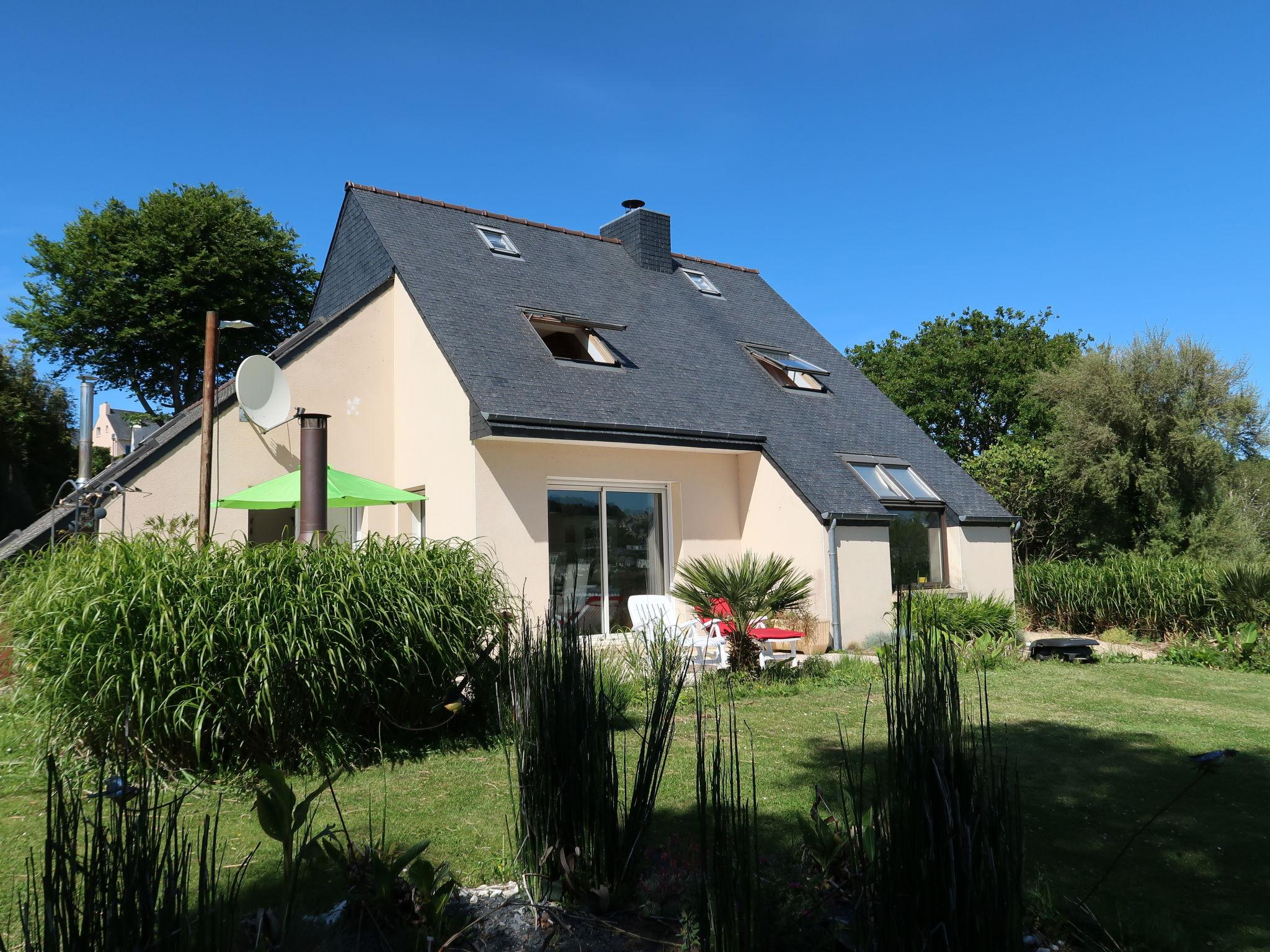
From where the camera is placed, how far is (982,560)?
14.8m

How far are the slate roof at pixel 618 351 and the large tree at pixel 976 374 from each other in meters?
20.2

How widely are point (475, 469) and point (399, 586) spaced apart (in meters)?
4.71

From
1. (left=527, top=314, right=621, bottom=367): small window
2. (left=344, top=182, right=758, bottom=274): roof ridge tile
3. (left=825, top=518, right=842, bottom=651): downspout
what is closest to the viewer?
(left=825, top=518, right=842, bottom=651): downspout

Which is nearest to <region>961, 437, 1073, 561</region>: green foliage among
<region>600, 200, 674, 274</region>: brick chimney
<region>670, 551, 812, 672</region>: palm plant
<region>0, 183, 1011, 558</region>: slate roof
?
<region>0, 183, 1011, 558</region>: slate roof

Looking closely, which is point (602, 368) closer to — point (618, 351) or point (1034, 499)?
point (618, 351)

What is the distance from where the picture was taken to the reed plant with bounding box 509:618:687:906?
11.4 feet

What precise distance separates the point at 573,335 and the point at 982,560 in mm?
8094

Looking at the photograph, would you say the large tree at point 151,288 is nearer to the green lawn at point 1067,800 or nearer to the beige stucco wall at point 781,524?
the beige stucco wall at point 781,524

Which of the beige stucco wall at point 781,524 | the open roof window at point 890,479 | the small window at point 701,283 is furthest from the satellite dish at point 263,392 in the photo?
the small window at point 701,283

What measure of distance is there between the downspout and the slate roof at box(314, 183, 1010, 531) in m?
0.44

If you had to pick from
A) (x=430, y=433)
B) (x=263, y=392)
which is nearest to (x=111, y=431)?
(x=430, y=433)

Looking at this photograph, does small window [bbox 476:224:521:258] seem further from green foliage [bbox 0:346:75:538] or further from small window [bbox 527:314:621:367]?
green foliage [bbox 0:346:75:538]

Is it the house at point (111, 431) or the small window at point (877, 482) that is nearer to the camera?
the small window at point (877, 482)

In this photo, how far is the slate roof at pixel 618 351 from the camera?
1195 centimetres
